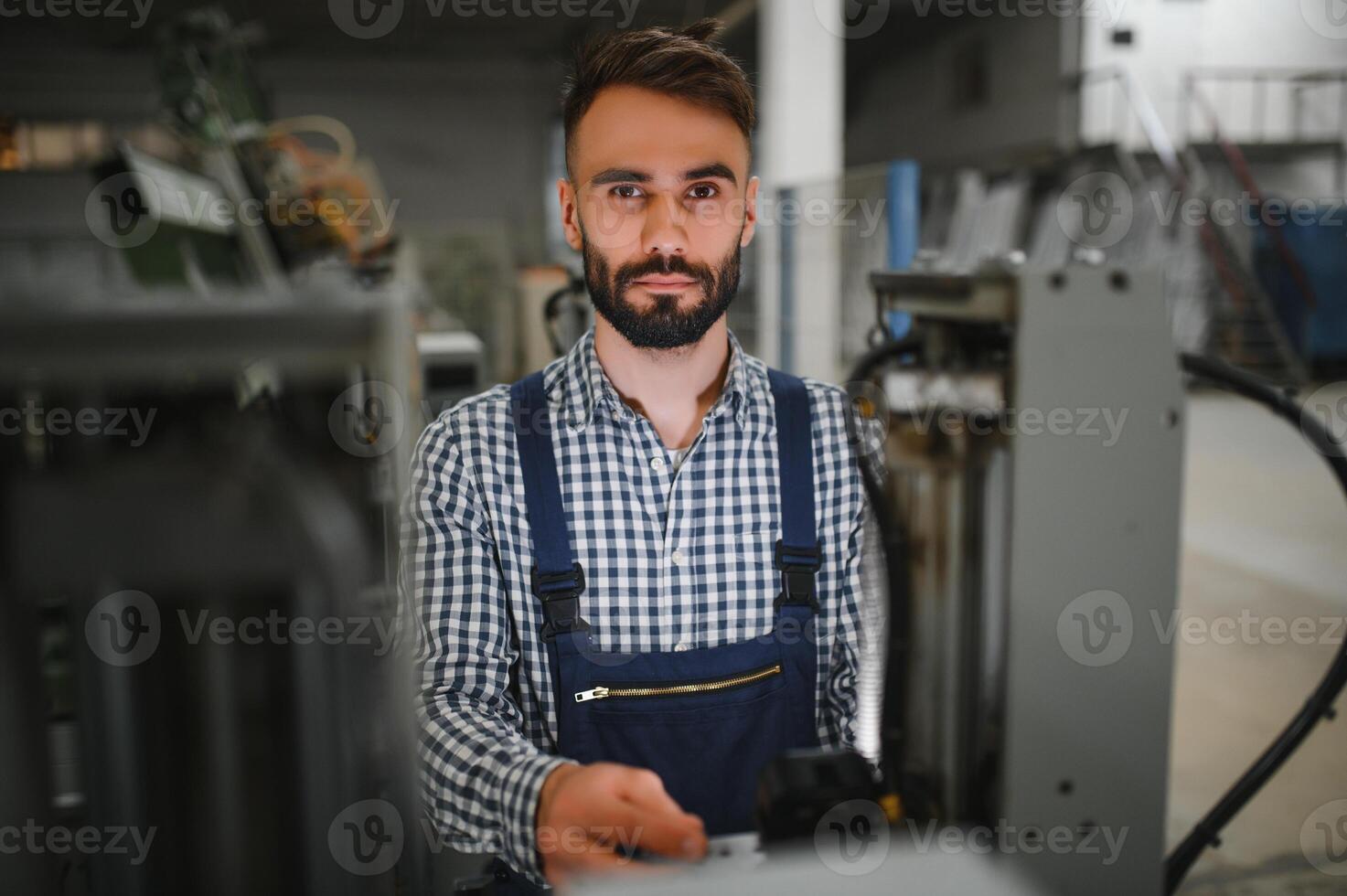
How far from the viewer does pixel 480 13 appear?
9195 mm

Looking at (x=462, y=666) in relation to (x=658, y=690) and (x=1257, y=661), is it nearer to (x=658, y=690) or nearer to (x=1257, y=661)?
(x=658, y=690)

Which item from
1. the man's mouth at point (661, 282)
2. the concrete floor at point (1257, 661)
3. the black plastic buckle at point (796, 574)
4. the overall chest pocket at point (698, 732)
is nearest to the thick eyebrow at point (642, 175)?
the man's mouth at point (661, 282)

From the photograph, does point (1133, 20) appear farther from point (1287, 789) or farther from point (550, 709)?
point (550, 709)

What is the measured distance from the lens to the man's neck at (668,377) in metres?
1.38

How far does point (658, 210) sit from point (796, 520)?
431mm

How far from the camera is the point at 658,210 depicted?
1.30 metres

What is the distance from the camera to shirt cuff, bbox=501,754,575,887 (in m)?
1.09

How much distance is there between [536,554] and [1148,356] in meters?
0.77

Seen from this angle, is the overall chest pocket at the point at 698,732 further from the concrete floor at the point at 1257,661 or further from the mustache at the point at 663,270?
the concrete floor at the point at 1257,661

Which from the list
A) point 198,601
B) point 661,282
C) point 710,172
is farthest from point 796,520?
point 198,601

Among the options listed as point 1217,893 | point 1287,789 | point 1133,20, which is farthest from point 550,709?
point 1133,20

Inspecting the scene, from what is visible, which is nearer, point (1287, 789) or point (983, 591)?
point (983, 591)

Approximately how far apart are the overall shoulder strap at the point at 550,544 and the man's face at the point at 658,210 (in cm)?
20

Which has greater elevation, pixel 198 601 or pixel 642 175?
pixel 642 175
